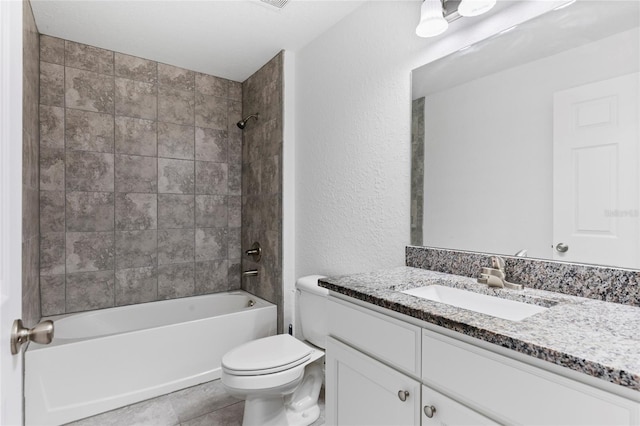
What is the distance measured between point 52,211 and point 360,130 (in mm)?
2174

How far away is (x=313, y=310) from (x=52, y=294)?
1.85 m

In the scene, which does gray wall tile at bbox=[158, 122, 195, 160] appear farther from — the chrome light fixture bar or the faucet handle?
the faucet handle

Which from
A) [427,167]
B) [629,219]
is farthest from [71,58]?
[629,219]

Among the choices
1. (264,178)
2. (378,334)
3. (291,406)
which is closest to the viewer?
(378,334)

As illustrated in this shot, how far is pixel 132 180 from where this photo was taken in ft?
8.77

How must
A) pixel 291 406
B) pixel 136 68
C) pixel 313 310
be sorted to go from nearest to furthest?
pixel 291 406
pixel 313 310
pixel 136 68

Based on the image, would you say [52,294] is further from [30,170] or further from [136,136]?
[136,136]

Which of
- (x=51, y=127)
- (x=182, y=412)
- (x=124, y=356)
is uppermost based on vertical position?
(x=51, y=127)

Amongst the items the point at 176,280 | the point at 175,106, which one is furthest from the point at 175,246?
the point at 175,106

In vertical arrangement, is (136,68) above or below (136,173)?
above

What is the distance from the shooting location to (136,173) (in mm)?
2686

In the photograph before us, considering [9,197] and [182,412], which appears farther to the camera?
[182,412]

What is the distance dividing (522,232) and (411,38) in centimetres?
106

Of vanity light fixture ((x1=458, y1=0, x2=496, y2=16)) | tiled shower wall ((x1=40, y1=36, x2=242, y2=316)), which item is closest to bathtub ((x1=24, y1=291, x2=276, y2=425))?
tiled shower wall ((x1=40, y1=36, x2=242, y2=316))
